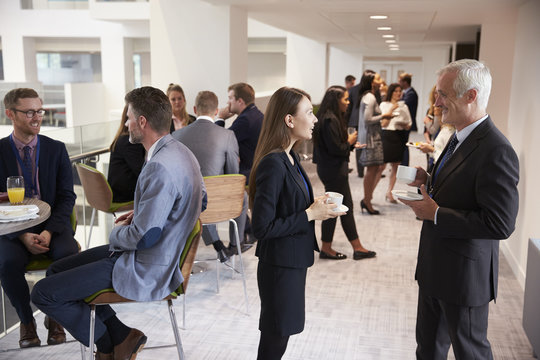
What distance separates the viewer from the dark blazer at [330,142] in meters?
4.49

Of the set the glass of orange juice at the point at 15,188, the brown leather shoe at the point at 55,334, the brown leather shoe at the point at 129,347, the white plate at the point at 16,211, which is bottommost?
the brown leather shoe at the point at 55,334

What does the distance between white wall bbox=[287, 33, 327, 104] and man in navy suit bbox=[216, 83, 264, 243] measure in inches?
322

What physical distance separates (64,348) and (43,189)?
932 mm

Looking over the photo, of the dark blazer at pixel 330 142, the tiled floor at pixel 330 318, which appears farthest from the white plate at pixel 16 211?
the dark blazer at pixel 330 142

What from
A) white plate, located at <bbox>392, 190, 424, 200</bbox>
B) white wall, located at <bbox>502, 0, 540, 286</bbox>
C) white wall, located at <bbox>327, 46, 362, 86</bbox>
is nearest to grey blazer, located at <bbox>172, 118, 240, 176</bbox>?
white plate, located at <bbox>392, 190, 424, 200</bbox>

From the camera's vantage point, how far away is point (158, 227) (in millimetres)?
2305

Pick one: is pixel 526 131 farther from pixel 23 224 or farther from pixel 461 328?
pixel 23 224

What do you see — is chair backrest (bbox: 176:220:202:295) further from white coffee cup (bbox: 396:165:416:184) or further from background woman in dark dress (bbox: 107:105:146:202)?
background woman in dark dress (bbox: 107:105:146:202)

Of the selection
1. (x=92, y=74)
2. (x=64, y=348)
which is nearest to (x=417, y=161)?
(x=64, y=348)

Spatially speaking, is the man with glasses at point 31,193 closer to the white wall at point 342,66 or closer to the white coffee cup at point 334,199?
the white coffee cup at point 334,199

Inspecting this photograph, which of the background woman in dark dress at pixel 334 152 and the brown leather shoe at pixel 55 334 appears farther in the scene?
the background woman in dark dress at pixel 334 152

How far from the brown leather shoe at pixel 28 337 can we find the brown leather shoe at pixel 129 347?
0.74 metres

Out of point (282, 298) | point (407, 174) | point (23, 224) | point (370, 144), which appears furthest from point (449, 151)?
point (370, 144)

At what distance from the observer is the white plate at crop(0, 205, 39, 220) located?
2396mm
